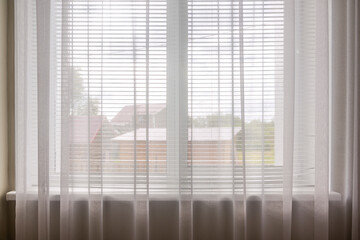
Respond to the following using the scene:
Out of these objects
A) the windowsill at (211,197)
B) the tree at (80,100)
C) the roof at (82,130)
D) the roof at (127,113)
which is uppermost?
the tree at (80,100)

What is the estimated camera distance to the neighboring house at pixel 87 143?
1937 millimetres

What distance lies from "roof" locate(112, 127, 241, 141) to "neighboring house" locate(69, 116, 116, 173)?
11 centimetres

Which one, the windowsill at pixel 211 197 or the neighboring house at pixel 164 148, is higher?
the neighboring house at pixel 164 148

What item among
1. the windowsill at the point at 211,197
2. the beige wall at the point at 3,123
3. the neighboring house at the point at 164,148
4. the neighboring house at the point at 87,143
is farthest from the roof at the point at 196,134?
the beige wall at the point at 3,123

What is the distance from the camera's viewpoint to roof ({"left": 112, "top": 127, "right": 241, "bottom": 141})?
196 centimetres

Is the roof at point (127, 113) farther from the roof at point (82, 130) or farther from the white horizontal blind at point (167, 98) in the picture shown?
the roof at point (82, 130)

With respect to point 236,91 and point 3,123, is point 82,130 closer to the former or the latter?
point 3,123

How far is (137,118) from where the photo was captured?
6.44ft

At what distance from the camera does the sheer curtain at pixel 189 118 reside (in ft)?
6.27

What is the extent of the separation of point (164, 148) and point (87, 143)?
0.46 m

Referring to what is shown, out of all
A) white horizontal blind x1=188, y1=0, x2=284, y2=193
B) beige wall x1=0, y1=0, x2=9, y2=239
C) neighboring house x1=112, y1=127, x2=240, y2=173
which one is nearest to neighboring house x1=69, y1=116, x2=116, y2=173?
neighboring house x1=112, y1=127, x2=240, y2=173

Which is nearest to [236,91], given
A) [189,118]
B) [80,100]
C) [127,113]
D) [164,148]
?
[189,118]

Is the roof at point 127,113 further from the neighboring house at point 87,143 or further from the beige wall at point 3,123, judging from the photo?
the beige wall at point 3,123

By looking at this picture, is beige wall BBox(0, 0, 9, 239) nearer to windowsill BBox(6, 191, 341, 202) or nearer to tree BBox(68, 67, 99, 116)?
windowsill BBox(6, 191, 341, 202)
